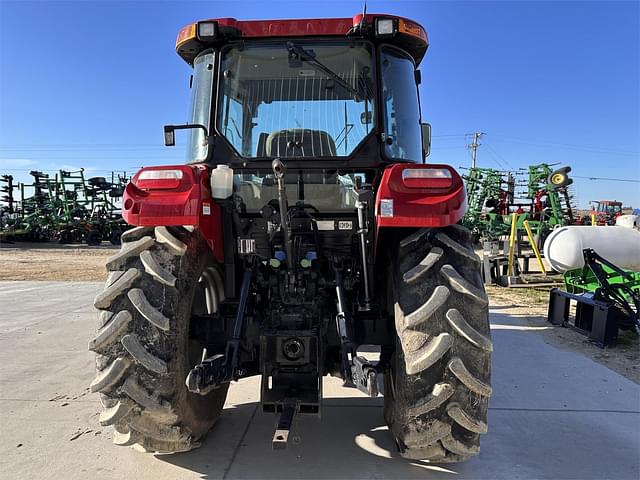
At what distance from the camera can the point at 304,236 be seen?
→ 9.44 feet

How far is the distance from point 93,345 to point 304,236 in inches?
49.9

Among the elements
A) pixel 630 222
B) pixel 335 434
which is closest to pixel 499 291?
pixel 630 222

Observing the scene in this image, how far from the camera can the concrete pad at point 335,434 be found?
2.71m

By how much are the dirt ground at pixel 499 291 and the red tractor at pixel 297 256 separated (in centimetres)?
307

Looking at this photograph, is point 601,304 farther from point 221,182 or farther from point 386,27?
point 221,182

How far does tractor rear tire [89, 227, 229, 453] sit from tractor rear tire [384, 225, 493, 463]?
113cm

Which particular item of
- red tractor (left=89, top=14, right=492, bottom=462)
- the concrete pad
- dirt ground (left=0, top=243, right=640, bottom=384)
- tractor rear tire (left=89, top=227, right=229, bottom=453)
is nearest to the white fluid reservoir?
red tractor (left=89, top=14, right=492, bottom=462)

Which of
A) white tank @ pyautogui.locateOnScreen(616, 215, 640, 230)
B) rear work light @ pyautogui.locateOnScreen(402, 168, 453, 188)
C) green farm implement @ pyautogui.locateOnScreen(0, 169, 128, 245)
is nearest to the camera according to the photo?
rear work light @ pyautogui.locateOnScreen(402, 168, 453, 188)

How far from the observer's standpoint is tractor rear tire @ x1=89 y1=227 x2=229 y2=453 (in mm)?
2408

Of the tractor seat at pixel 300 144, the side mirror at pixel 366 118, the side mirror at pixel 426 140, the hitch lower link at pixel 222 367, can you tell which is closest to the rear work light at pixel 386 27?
the side mirror at pixel 366 118

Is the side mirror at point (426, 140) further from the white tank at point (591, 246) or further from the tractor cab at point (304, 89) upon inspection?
the white tank at point (591, 246)

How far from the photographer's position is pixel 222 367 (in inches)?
96.5

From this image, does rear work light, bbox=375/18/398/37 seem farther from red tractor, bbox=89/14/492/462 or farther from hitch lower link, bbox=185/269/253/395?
hitch lower link, bbox=185/269/253/395

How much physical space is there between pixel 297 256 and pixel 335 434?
1.25 m
